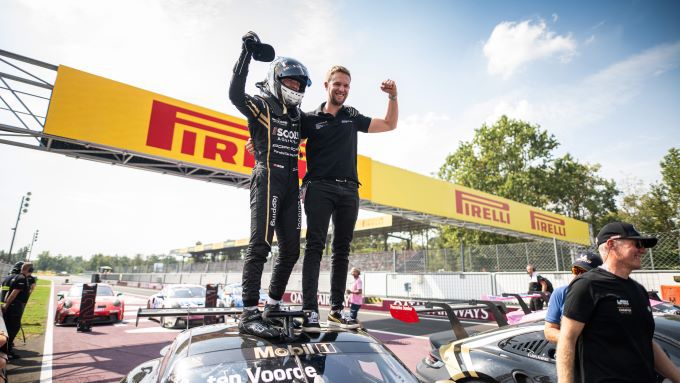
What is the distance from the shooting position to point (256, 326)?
208cm

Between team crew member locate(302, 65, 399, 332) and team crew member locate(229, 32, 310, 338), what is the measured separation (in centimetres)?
15

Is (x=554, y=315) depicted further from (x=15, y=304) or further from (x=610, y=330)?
(x=15, y=304)

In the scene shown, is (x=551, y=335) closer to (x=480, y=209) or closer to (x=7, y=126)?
(x=7, y=126)

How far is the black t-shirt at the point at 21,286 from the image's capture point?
24.1ft

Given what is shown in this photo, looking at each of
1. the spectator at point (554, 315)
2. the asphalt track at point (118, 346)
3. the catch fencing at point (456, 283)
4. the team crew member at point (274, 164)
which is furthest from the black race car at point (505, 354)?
the catch fencing at point (456, 283)

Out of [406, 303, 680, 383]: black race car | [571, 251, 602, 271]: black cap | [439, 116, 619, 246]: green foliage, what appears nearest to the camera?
[406, 303, 680, 383]: black race car

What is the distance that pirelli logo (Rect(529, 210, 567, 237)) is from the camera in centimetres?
2142

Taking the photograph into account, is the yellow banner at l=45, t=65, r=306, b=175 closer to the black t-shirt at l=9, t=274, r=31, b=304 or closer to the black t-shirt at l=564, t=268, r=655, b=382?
the black t-shirt at l=9, t=274, r=31, b=304

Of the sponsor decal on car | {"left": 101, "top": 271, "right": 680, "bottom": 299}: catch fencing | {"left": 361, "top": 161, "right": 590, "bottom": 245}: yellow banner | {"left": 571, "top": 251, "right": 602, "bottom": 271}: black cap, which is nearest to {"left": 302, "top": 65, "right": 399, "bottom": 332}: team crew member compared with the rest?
the sponsor decal on car

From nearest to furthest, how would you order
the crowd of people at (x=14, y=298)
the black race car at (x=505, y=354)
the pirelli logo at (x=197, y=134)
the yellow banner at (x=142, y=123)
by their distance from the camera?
the black race car at (x=505, y=354), the crowd of people at (x=14, y=298), the yellow banner at (x=142, y=123), the pirelli logo at (x=197, y=134)

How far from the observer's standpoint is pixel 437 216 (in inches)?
638

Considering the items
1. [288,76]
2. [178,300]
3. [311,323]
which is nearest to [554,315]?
[311,323]

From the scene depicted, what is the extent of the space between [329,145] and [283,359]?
6.21ft

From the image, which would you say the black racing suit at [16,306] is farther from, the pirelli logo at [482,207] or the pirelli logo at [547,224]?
the pirelli logo at [547,224]
